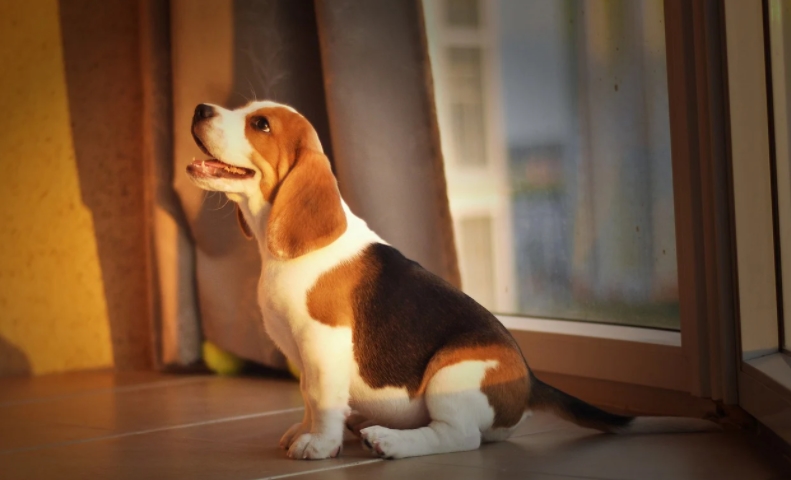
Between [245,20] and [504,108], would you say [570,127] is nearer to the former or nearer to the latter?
[504,108]

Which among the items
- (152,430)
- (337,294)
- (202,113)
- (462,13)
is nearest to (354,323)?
(337,294)

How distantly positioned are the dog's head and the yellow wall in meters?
1.45

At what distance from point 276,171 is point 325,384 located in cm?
39

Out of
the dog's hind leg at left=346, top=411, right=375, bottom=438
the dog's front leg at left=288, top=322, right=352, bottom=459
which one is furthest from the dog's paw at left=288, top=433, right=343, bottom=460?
the dog's hind leg at left=346, top=411, right=375, bottom=438

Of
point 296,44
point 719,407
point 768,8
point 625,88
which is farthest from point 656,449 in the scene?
Result: point 296,44

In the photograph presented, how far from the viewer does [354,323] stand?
170cm

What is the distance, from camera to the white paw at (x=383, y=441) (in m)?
1.64

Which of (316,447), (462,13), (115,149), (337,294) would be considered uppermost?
(462,13)

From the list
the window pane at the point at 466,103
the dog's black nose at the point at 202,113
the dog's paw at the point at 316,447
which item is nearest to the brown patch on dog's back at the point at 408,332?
the dog's paw at the point at 316,447

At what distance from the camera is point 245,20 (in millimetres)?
2676

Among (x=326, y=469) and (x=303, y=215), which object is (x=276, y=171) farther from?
(x=326, y=469)

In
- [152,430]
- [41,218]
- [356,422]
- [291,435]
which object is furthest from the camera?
[41,218]

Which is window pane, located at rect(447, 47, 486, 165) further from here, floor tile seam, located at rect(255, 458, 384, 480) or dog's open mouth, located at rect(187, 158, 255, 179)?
floor tile seam, located at rect(255, 458, 384, 480)

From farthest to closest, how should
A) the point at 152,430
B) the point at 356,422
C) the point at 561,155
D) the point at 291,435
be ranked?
the point at 561,155 < the point at 152,430 < the point at 356,422 < the point at 291,435
